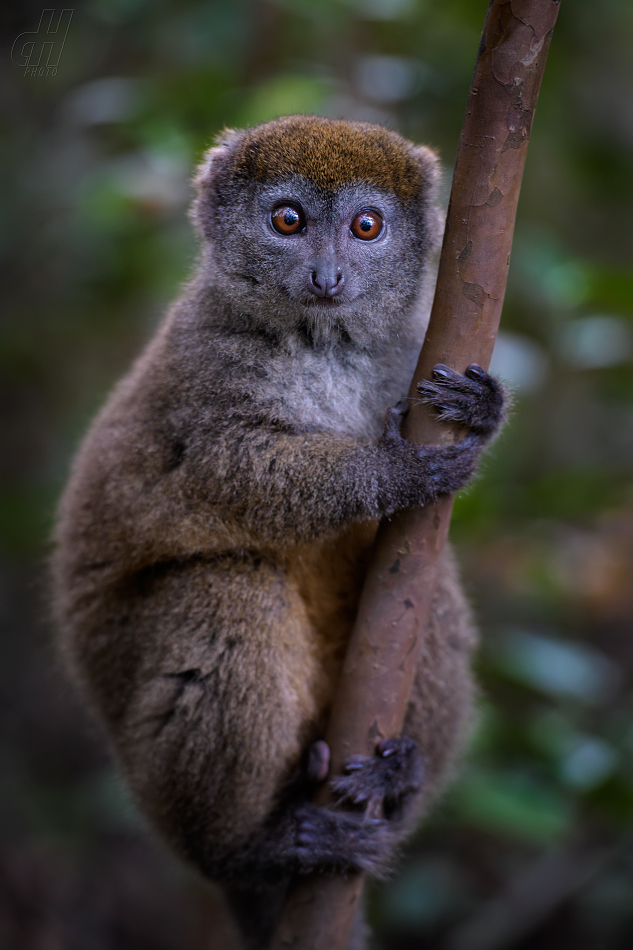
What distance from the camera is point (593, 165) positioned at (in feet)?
19.6

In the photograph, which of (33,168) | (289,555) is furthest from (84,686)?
(33,168)

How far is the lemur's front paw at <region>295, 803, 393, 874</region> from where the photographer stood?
332 centimetres

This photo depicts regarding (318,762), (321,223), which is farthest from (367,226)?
(318,762)

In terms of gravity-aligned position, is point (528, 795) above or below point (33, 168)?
below

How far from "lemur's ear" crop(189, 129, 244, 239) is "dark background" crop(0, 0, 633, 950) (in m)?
0.92

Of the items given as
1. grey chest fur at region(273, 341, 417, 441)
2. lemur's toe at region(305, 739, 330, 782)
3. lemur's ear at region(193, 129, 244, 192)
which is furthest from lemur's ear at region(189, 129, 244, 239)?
lemur's toe at region(305, 739, 330, 782)

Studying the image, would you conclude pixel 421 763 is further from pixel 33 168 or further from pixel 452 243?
pixel 33 168

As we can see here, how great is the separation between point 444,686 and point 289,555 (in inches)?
40.7

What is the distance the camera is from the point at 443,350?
3096mm

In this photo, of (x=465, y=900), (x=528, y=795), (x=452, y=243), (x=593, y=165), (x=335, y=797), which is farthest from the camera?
(x=593, y=165)

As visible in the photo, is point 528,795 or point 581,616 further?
point 581,616

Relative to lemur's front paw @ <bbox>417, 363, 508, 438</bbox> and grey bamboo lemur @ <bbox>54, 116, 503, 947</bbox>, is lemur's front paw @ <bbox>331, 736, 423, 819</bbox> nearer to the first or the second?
grey bamboo lemur @ <bbox>54, 116, 503, 947</bbox>

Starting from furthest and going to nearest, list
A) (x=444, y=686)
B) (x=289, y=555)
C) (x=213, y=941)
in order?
(x=213, y=941), (x=444, y=686), (x=289, y=555)

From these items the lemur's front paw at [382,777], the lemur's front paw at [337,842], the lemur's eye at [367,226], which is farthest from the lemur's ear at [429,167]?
the lemur's front paw at [337,842]
